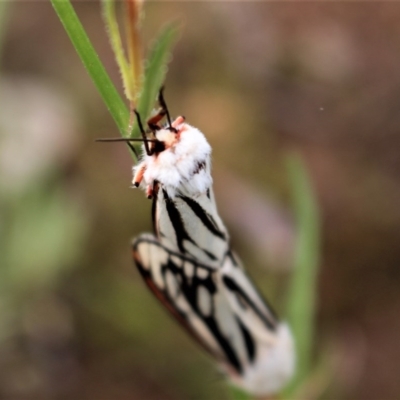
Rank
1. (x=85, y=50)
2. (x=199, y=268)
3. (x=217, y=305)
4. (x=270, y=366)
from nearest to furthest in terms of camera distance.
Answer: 1. (x=85, y=50)
2. (x=199, y=268)
3. (x=217, y=305)
4. (x=270, y=366)

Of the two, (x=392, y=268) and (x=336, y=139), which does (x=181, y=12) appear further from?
(x=392, y=268)

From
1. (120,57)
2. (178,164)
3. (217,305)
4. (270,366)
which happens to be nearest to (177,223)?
(178,164)

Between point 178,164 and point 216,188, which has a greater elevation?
point 178,164

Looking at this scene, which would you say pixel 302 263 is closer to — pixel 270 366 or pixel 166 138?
pixel 270 366

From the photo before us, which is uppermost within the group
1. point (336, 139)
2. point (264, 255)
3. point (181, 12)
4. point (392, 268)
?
point (181, 12)

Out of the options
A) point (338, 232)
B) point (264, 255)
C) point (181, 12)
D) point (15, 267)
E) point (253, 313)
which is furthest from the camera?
point (181, 12)

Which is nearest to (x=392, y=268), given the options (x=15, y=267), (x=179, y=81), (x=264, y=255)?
(x=264, y=255)

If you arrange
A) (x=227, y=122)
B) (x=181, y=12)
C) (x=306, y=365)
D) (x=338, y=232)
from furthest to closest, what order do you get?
(x=181, y=12) → (x=227, y=122) → (x=338, y=232) → (x=306, y=365)

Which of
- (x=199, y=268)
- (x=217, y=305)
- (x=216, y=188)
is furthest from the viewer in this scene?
(x=216, y=188)
